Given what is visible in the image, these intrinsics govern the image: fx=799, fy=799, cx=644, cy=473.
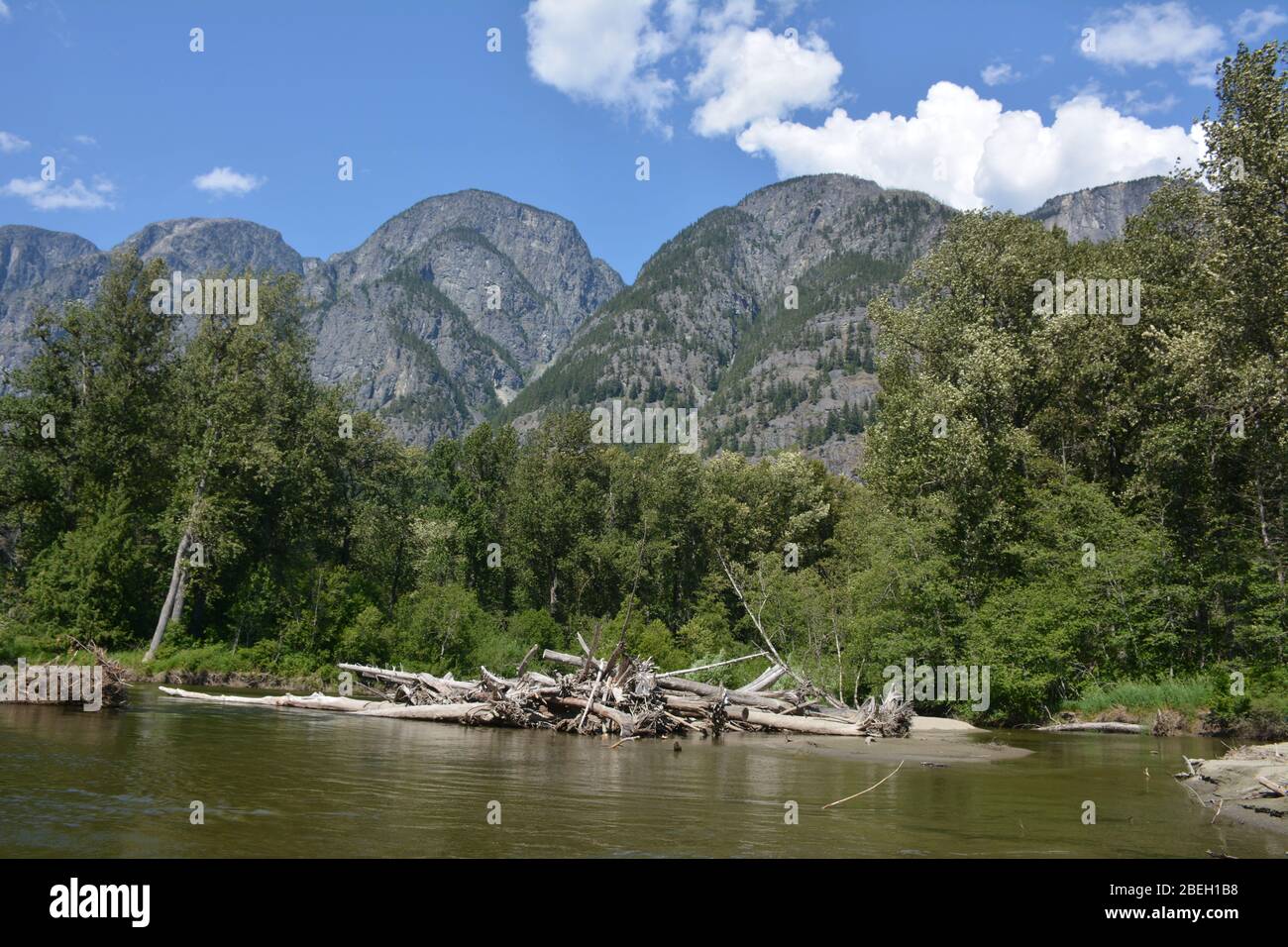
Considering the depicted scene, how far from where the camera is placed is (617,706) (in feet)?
69.7

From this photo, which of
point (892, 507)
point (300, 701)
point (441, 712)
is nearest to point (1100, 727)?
point (892, 507)

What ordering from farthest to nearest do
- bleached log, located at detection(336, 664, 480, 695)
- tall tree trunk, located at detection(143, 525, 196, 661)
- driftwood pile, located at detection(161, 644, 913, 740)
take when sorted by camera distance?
tall tree trunk, located at detection(143, 525, 196, 661), bleached log, located at detection(336, 664, 480, 695), driftwood pile, located at detection(161, 644, 913, 740)

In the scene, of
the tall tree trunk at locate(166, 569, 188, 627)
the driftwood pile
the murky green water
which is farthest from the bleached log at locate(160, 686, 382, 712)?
the tall tree trunk at locate(166, 569, 188, 627)

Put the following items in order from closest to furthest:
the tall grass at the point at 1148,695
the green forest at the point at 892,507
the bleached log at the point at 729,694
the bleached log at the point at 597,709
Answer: the bleached log at the point at 597,709
the tall grass at the point at 1148,695
the bleached log at the point at 729,694
the green forest at the point at 892,507

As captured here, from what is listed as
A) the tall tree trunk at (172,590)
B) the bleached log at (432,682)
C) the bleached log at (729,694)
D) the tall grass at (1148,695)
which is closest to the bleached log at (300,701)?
the bleached log at (432,682)

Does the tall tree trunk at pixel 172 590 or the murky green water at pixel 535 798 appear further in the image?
the tall tree trunk at pixel 172 590

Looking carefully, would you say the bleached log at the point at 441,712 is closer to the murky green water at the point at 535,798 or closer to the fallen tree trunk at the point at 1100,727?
the murky green water at the point at 535,798

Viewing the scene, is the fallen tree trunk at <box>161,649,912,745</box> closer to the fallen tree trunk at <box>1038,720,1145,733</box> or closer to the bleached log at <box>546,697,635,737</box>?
the bleached log at <box>546,697,635,737</box>

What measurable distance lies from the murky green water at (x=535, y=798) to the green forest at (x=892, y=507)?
9.43m

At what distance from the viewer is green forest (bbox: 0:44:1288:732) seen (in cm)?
2469

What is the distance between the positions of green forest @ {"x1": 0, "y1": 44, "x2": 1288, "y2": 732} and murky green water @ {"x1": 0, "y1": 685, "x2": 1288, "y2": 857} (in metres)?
9.43

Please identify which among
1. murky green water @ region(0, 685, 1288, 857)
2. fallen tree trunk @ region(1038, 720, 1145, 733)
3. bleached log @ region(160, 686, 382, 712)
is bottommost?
fallen tree trunk @ region(1038, 720, 1145, 733)

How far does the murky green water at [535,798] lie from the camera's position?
7.73 metres
